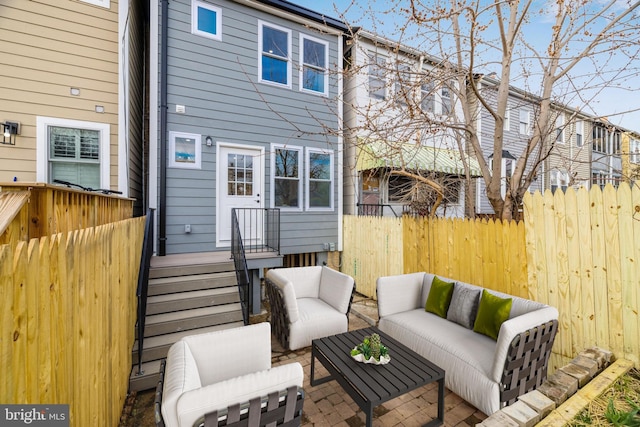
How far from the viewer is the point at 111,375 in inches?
88.6

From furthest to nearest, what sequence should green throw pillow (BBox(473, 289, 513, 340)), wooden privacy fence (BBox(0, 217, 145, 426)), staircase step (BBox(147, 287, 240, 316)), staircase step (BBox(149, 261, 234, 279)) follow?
1. staircase step (BBox(149, 261, 234, 279))
2. staircase step (BBox(147, 287, 240, 316))
3. green throw pillow (BBox(473, 289, 513, 340))
4. wooden privacy fence (BBox(0, 217, 145, 426))

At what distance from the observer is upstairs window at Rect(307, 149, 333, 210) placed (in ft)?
23.1

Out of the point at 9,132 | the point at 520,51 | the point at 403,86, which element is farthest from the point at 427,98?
the point at 9,132

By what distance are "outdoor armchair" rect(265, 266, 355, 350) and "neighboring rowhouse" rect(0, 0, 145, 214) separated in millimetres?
3368

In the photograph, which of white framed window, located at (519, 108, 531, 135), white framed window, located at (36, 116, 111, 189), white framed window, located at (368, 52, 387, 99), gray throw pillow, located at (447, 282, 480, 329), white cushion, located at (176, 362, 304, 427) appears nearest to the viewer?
white cushion, located at (176, 362, 304, 427)

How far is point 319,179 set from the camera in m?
7.17

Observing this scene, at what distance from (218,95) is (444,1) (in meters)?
4.56

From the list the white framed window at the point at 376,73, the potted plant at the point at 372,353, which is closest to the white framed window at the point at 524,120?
the white framed window at the point at 376,73

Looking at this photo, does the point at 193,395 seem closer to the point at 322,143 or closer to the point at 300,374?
the point at 300,374

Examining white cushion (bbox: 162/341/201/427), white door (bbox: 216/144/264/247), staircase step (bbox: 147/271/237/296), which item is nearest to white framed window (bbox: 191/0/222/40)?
white door (bbox: 216/144/264/247)

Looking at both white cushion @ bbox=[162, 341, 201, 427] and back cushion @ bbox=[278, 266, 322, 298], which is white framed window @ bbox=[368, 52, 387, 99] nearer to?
back cushion @ bbox=[278, 266, 322, 298]

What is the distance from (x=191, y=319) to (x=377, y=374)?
2.70 meters

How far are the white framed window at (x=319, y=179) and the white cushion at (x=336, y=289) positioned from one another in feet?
8.93

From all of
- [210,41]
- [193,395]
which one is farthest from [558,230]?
[210,41]
